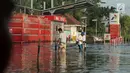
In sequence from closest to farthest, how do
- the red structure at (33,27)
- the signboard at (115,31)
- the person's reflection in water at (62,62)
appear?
1. the person's reflection in water at (62,62)
2. the red structure at (33,27)
3. the signboard at (115,31)

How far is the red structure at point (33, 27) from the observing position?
43.1 m

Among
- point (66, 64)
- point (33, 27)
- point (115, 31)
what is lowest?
point (66, 64)

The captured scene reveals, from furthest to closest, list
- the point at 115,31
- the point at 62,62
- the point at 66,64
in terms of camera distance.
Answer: the point at 115,31 → the point at 62,62 → the point at 66,64

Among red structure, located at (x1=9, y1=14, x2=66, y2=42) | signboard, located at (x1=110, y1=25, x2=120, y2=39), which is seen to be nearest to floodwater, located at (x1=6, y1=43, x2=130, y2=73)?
red structure, located at (x1=9, y1=14, x2=66, y2=42)

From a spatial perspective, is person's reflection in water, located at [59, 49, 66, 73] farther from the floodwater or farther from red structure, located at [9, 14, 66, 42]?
red structure, located at [9, 14, 66, 42]

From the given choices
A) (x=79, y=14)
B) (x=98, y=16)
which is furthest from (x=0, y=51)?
(x=98, y=16)

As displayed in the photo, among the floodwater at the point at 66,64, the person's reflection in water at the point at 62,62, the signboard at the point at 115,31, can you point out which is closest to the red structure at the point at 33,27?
the signboard at the point at 115,31

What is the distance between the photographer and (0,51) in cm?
177

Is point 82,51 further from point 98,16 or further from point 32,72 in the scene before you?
point 98,16

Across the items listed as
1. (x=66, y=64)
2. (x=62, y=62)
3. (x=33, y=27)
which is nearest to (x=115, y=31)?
(x=33, y=27)

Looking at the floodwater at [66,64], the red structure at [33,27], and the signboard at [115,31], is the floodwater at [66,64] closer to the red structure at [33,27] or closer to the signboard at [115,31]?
the red structure at [33,27]

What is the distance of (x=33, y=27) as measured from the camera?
4753 centimetres

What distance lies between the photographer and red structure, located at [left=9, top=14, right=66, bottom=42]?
141 ft

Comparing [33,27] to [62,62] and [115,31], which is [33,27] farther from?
[62,62]
